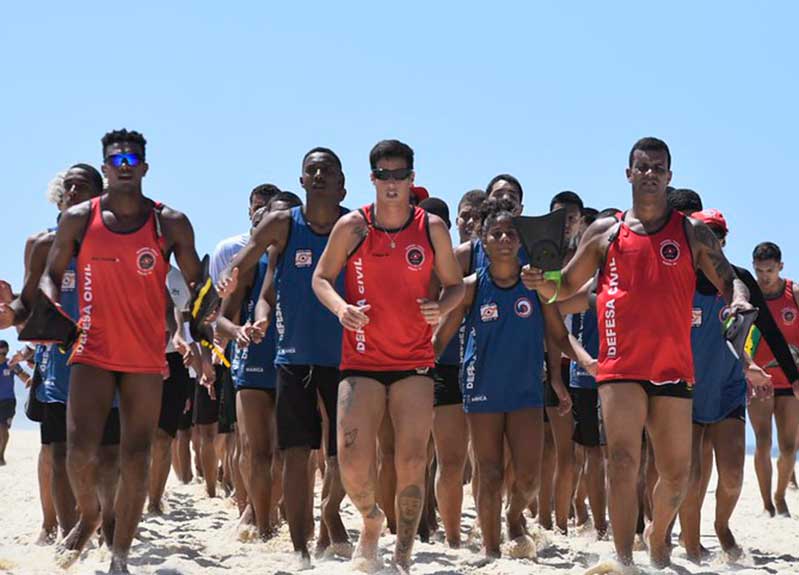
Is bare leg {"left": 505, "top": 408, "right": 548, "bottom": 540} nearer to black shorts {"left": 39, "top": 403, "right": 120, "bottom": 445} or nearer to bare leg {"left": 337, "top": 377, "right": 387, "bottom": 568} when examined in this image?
bare leg {"left": 337, "top": 377, "right": 387, "bottom": 568}

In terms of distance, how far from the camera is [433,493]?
11.7 metres

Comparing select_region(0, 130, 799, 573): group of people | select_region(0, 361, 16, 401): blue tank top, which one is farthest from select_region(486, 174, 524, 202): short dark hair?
select_region(0, 361, 16, 401): blue tank top

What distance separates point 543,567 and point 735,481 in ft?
6.33

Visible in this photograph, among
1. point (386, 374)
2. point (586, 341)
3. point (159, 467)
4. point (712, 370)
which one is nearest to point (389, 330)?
point (386, 374)

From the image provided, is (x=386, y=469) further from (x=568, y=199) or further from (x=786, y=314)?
(x=786, y=314)

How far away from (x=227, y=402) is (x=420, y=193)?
295cm

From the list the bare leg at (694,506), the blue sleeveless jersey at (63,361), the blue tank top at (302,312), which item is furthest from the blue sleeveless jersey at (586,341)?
the blue sleeveless jersey at (63,361)

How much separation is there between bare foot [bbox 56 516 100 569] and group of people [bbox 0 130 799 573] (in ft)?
0.05

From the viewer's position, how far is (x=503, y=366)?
949 cm

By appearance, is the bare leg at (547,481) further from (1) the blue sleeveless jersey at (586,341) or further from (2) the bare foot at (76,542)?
(2) the bare foot at (76,542)

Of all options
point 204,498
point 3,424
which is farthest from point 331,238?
point 3,424

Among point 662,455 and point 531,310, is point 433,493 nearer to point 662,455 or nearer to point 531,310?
point 531,310

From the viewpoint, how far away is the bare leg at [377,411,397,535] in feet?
33.2

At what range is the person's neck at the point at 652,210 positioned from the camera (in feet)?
27.0
